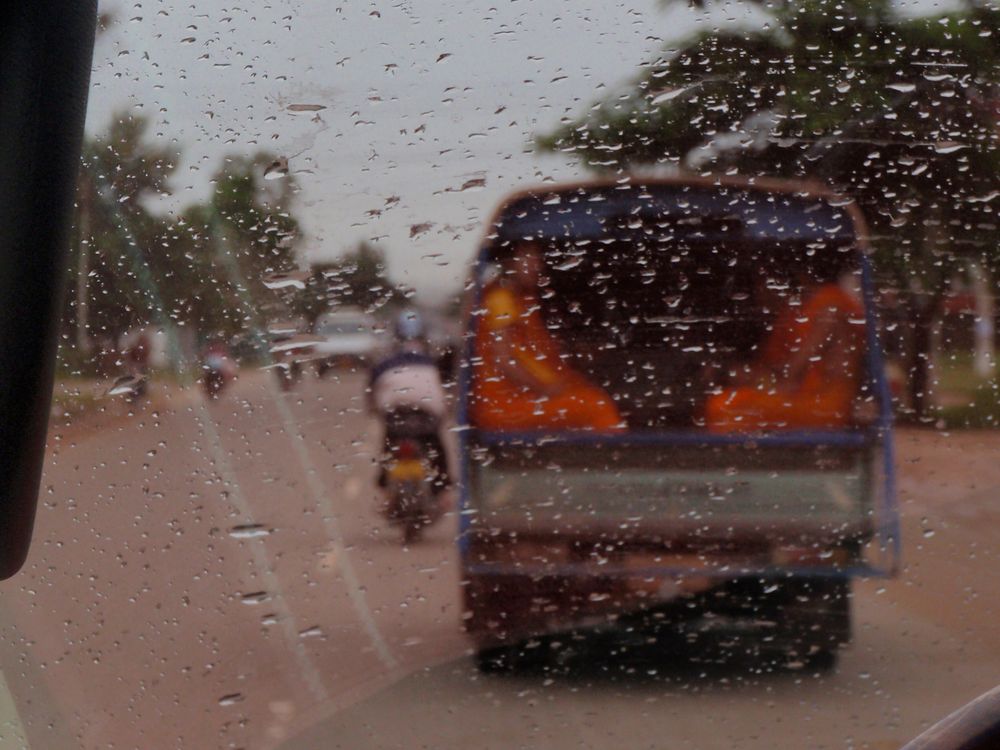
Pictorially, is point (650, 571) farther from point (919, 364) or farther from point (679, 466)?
point (919, 364)

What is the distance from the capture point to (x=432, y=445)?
7.72ft

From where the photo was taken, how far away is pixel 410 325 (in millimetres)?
2355

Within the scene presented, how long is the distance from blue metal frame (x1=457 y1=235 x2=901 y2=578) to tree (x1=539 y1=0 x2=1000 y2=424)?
0.08 metres

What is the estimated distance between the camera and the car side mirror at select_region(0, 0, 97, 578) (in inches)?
56.1

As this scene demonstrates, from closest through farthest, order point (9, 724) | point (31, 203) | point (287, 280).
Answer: point (31, 203)
point (9, 724)
point (287, 280)

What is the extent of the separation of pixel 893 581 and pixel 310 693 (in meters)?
1.18

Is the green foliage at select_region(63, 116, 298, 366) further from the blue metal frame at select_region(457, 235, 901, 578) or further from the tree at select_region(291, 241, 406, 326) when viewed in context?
the blue metal frame at select_region(457, 235, 901, 578)

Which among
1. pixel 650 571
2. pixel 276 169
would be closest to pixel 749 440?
pixel 650 571


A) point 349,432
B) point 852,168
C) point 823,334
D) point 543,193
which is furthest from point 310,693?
point 852,168

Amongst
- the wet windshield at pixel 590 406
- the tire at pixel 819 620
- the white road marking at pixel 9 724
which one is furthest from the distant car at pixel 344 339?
the tire at pixel 819 620

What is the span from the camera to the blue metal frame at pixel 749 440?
2354 millimetres

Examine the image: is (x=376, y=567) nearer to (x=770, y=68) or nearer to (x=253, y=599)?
(x=253, y=599)

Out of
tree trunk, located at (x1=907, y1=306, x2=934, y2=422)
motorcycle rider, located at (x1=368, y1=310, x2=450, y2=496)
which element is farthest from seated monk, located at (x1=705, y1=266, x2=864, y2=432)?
motorcycle rider, located at (x1=368, y1=310, x2=450, y2=496)

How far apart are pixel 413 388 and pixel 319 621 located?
0.52 metres
